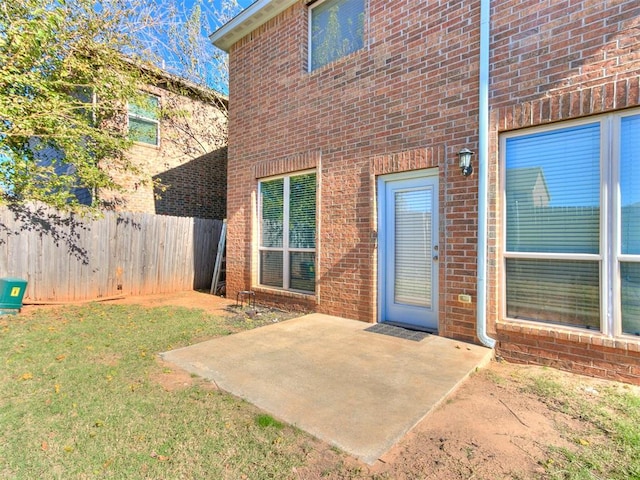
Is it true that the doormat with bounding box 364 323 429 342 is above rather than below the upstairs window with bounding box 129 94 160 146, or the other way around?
below

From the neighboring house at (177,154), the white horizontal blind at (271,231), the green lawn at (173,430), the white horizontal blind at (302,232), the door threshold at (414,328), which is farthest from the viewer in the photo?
the neighboring house at (177,154)

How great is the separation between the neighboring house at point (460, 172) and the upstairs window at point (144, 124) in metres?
5.38

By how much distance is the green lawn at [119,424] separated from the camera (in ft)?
6.78

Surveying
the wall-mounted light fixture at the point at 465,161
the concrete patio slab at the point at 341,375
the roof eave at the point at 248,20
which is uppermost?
the roof eave at the point at 248,20

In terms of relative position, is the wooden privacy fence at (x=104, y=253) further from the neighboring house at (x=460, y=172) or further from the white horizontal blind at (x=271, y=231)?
the neighboring house at (x=460, y=172)

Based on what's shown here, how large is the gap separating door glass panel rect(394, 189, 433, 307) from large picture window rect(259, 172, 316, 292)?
63.3 inches

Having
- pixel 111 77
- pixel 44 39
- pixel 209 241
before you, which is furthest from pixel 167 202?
pixel 44 39

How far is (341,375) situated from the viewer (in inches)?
131

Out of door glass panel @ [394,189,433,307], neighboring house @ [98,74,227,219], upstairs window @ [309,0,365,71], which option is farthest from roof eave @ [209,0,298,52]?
door glass panel @ [394,189,433,307]

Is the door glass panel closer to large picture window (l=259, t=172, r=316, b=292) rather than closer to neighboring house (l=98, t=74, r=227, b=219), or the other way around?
large picture window (l=259, t=172, r=316, b=292)

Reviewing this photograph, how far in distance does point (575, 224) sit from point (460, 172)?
1.33m

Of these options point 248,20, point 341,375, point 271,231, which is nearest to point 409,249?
point 341,375

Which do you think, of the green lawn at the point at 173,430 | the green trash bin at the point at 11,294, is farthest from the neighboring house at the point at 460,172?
the green trash bin at the point at 11,294

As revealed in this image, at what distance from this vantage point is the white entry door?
186 inches
